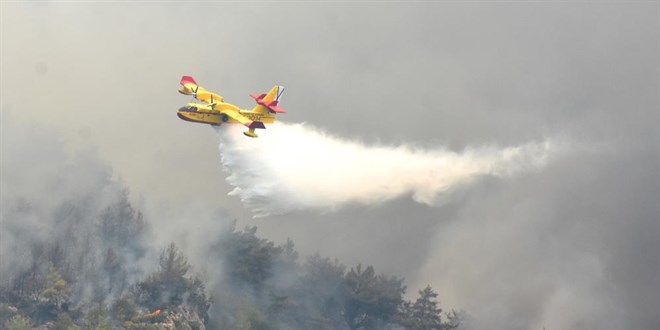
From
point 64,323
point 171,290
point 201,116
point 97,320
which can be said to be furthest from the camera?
point 171,290

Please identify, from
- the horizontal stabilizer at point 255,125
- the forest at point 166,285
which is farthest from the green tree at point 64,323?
the horizontal stabilizer at point 255,125

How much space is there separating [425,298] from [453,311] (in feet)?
21.3

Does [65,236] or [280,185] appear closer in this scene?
[280,185]

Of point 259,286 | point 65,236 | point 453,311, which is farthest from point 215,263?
point 453,311

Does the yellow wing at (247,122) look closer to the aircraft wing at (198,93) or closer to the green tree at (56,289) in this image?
the aircraft wing at (198,93)

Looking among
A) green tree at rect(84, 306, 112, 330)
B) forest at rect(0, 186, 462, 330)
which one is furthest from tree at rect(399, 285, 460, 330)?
green tree at rect(84, 306, 112, 330)

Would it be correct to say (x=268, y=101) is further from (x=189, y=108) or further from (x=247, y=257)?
(x=247, y=257)

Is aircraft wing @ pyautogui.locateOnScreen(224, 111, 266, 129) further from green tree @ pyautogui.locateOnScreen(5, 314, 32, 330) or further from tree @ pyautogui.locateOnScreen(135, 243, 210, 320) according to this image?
green tree @ pyautogui.locateOnScreen(5, 314, 32, 330)

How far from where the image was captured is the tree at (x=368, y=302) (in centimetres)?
18675

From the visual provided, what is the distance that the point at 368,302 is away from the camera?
186375 mm

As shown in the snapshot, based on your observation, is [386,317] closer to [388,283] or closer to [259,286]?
[388,283]

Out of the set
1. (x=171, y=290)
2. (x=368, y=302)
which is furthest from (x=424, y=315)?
(x=171, y=290)

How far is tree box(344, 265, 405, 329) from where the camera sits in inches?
7352

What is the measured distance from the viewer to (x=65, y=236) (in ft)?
591
